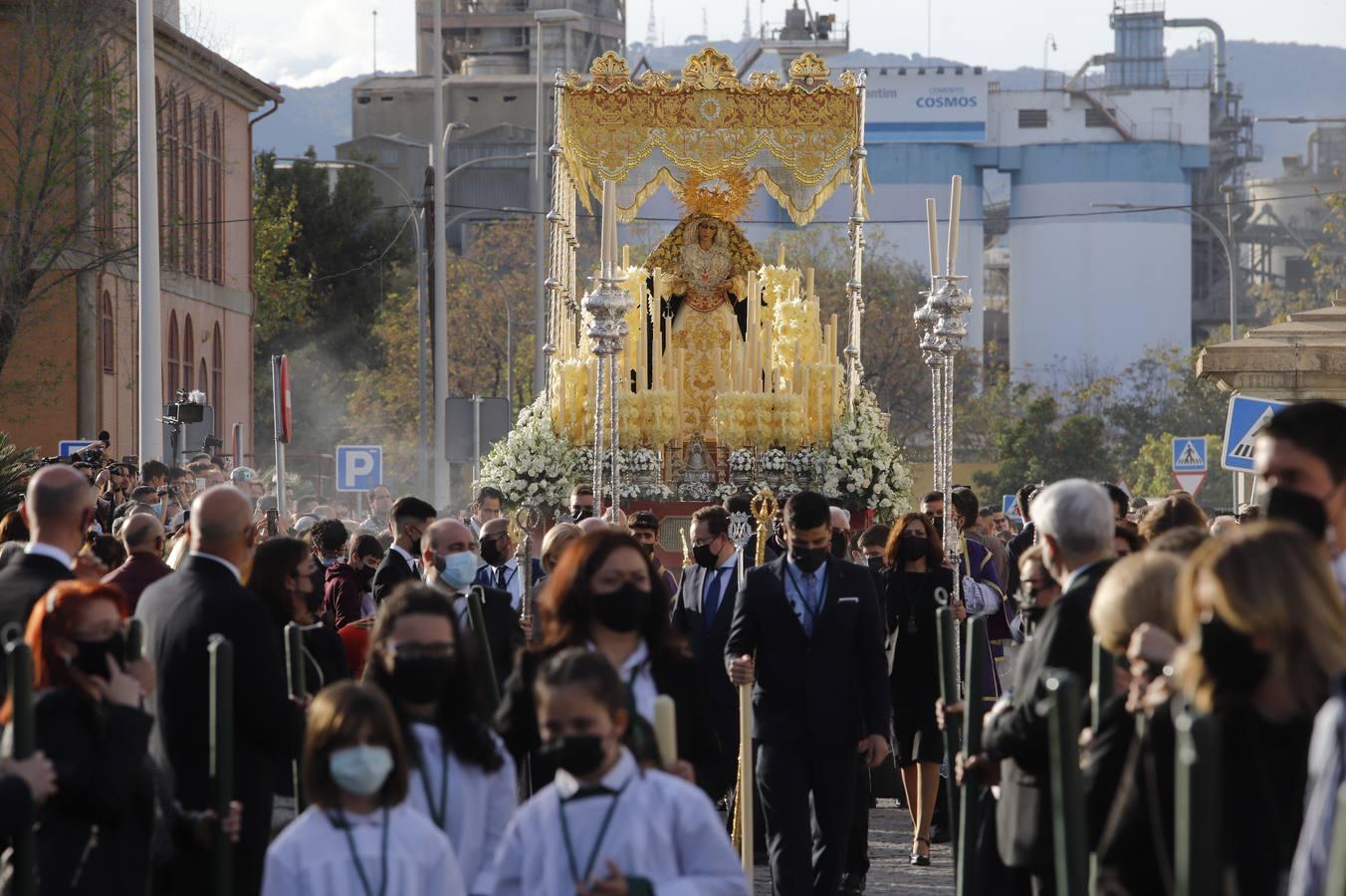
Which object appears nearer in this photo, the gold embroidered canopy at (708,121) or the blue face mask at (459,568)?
the blue face mask at (459,568)

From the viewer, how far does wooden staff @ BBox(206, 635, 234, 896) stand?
6.99m

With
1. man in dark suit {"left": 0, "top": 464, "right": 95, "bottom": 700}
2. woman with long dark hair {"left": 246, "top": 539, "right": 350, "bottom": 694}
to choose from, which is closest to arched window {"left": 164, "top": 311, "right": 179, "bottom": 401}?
woman with long dark hair {"left": 246, "top": 539, "right": 350, "bottom": 694}

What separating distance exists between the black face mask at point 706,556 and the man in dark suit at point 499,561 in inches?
30.2

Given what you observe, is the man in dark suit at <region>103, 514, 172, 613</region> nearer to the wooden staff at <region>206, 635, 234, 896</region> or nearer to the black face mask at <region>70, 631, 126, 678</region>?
the wooden staff at <region>206, 635, 234, 896</region>

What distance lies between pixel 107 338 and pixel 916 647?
1198 inches

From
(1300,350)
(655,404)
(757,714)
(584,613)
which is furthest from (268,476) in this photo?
(584,613)

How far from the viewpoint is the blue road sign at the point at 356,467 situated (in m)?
29.8

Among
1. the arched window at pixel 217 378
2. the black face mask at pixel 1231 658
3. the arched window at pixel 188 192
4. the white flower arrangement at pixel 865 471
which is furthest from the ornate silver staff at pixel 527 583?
the arched window at pixel 217 378

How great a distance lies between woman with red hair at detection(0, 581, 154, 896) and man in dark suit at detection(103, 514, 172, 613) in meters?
2.87

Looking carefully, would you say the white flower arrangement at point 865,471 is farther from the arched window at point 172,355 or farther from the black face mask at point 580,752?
the arched window at point 172,355

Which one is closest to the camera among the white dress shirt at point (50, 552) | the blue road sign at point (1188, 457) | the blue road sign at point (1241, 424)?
the white dress shirt at point (50, 552)

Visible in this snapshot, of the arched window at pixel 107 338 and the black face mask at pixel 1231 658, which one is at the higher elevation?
the arched window at pixel 107 338

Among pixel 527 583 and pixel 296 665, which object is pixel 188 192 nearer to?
pixel 527 583

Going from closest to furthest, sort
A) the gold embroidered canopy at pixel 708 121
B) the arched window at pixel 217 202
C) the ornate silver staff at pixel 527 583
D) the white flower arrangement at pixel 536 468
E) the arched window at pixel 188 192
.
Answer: the ornate silver staff at pixel 527 583
the white flower arrangement at pixel 536 468
the gold embroidered canopy at pixel 708 121
the arched window at pixel 188 192
the arched window at pixel 217 202
